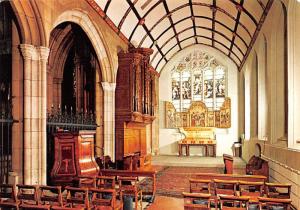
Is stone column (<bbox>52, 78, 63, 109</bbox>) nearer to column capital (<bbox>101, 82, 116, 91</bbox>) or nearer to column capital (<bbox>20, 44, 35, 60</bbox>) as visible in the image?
column capital (<bbox>101, 82, 116, 91</bbox>)

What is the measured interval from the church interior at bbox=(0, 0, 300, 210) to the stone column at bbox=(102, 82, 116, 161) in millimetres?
42

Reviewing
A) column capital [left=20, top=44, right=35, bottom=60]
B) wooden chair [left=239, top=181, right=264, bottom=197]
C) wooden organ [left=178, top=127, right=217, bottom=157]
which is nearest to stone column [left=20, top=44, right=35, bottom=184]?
column capital [left=20, top=44, right=35, bottom=60]

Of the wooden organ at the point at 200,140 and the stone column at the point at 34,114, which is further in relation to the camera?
the wooden organ at the point at 200,140

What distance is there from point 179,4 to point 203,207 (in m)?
9.11

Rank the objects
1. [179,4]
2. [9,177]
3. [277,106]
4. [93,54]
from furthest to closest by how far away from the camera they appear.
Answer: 1. [179,4]
2. [93,54]
3. [277,106]
4. [9,177]

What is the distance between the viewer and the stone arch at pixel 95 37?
748cm

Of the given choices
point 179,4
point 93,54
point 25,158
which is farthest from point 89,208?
point 179,4

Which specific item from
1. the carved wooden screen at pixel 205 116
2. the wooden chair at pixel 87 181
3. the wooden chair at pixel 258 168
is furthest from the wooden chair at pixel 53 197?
the carved wooden screen at pixel 205 116

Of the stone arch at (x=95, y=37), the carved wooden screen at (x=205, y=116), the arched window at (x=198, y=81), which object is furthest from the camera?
the arched window at (x=198, y=81)

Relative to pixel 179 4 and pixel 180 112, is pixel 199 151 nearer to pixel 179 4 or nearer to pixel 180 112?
pixel 180 112

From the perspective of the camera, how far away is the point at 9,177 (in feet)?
18.9

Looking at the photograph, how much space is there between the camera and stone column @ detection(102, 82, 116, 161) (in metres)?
9.64

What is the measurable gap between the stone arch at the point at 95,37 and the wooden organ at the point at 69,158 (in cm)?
236

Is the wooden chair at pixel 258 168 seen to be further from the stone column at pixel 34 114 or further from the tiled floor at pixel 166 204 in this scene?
the stone column at pixel 34 114
